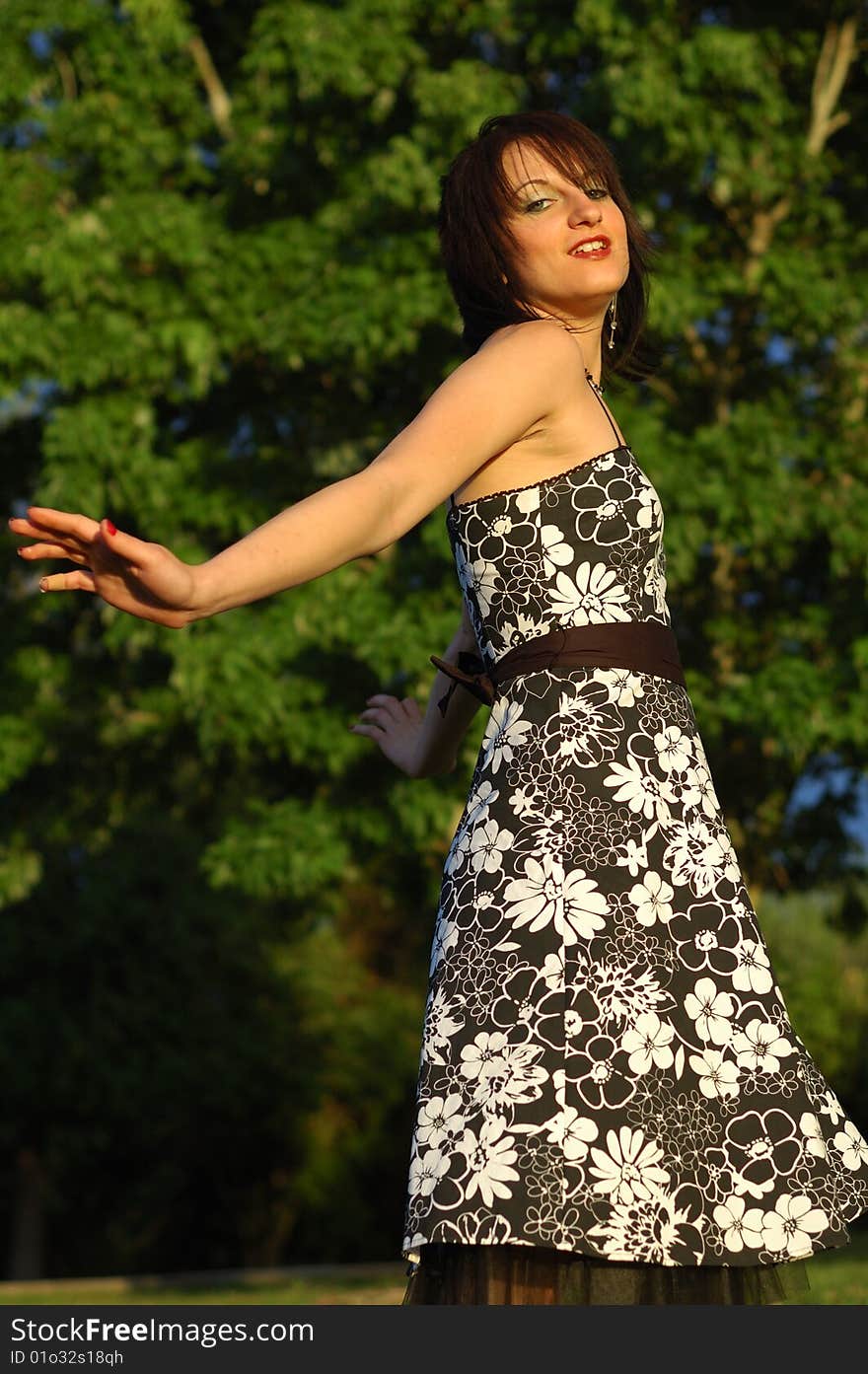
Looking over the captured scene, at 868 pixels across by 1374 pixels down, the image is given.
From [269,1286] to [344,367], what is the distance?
7.86 metres

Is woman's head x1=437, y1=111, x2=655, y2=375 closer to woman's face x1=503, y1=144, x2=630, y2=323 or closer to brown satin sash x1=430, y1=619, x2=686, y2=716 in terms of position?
woman's face x1=503, y1=144, x2=630, y2=323

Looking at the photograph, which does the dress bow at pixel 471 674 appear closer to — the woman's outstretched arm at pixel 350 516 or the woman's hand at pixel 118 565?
the woman's outstretched arm at pixel 350 516

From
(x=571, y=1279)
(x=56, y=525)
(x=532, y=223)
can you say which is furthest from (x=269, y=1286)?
(x=56, y=525)

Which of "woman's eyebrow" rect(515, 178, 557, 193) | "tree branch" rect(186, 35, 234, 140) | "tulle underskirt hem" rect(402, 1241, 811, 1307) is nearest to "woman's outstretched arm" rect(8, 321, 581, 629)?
"woman's eyebrow" rect(515, 178, 557, 193)

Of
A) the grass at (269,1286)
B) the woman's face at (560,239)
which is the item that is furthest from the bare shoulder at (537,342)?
the grass at (269,1286)

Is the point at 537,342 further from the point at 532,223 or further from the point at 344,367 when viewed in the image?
the point at 344,367

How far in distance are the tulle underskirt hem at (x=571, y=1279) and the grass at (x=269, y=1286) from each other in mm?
7204

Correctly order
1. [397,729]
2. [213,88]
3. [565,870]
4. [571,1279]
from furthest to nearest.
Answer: [213,88] → [397,729] → [565,870] → [571,1279]

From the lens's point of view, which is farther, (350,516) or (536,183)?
(536,183)

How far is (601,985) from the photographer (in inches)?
108

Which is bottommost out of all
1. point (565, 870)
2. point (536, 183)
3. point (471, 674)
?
point (565, 870)

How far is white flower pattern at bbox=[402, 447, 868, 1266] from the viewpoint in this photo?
8.73 feet

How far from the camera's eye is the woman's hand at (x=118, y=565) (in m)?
2.32

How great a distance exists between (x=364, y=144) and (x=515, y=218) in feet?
31.5
